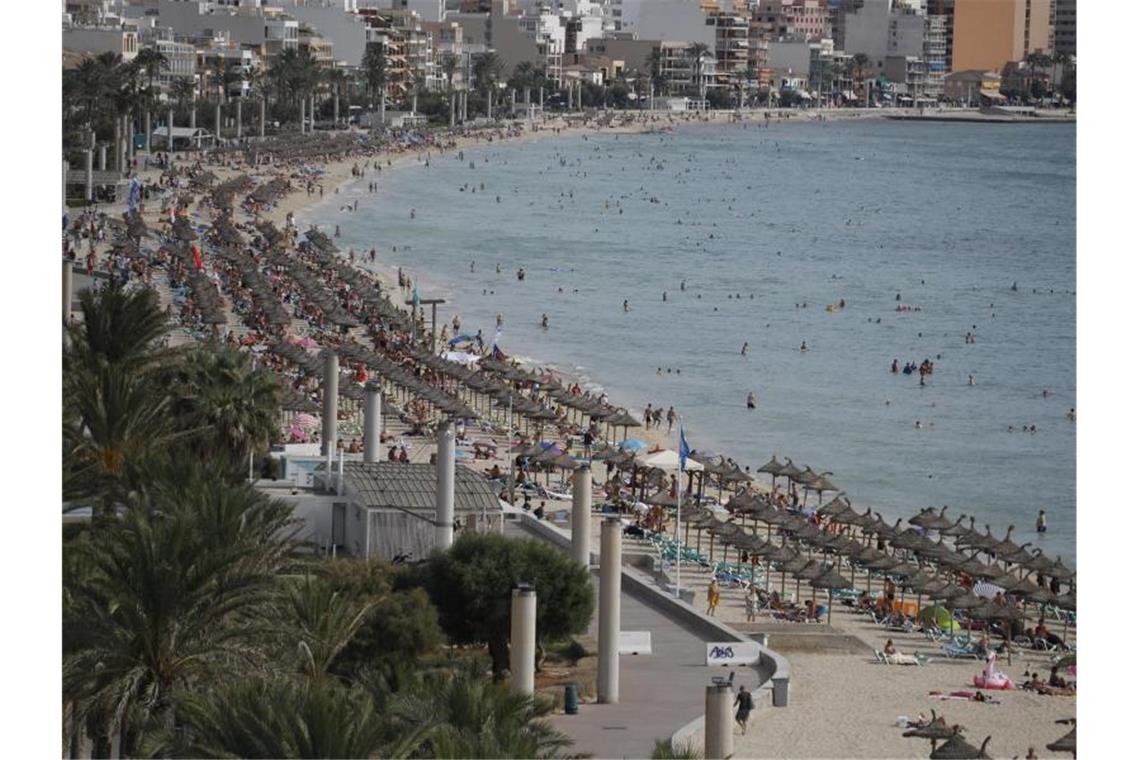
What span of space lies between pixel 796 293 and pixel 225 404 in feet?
109

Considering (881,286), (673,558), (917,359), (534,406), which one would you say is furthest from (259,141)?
(673,558)

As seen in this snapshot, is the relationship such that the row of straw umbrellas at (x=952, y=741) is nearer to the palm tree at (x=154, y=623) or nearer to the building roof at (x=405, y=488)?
the building roof at (x=405, y=488)

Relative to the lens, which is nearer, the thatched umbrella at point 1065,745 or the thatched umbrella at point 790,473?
the thatched umbrella at point 1065,745

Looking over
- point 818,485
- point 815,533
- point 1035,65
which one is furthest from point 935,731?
point 1035,65

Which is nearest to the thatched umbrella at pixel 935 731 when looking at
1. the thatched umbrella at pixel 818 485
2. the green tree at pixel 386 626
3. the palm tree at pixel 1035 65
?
the green tree at pixel 386 626

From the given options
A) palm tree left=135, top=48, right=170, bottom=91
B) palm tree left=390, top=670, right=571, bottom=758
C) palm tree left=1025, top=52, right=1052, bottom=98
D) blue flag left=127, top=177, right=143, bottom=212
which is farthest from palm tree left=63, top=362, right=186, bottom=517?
palm tree left=1025, top=52, right=1052, bottom=98

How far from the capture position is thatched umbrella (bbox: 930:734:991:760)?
13961 mm

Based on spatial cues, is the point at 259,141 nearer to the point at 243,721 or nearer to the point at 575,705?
the point at 575,705

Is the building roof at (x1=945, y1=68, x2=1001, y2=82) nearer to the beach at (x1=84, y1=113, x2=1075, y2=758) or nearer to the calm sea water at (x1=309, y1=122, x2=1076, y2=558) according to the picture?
the calm sea water at (x1=309, y1=122, x2=1076, y2=558)

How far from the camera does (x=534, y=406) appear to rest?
90.8 ft

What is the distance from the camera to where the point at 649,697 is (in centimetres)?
1375

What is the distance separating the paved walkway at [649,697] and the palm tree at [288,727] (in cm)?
367

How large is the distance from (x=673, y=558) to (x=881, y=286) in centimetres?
3140

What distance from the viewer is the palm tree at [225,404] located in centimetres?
1689
